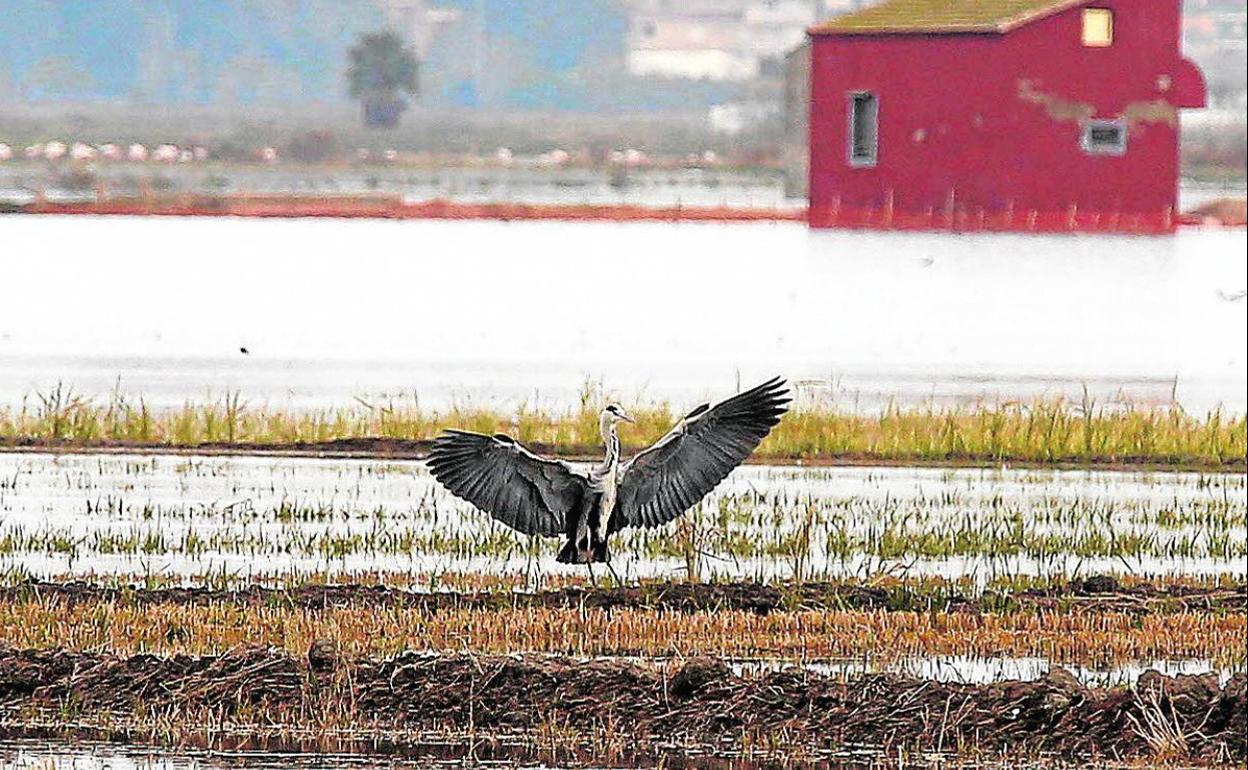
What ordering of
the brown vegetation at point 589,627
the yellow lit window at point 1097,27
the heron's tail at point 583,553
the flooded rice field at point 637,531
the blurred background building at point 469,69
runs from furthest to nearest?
the yellow lit window at point 1097,27 < the blurred background building at point 469,69 < the flooded rice field at point 637,531 < the heron's tail at point 583,553 < the brown vegetation at point 589,627

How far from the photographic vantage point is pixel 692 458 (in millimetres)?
9664

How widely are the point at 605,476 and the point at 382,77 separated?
2836 cm

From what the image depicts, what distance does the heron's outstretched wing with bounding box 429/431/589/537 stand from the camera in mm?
9344

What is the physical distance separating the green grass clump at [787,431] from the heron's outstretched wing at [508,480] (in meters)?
6.52

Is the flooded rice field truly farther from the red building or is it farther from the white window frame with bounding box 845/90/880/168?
the red building

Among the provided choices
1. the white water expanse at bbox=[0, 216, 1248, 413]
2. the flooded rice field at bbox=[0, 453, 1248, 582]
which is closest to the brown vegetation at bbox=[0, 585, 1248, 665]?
the flooded rice field at bbox=[0, 453, 1248, 582]

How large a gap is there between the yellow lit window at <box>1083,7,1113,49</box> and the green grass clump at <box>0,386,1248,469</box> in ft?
97.6

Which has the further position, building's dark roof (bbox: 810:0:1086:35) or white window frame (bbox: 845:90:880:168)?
building's dark roof (bbox: 810:0:1086:35)

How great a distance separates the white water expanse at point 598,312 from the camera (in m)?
23.4

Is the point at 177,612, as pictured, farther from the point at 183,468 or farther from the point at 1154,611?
the point at 183,468

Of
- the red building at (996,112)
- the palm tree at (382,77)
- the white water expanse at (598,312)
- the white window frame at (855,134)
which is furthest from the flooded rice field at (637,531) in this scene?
the red building at (996,112)

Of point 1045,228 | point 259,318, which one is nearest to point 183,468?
point 259,318

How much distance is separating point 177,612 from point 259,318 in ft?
70.5

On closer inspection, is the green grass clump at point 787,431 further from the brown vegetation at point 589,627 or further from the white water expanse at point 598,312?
the brown vegetation at point 589,627
